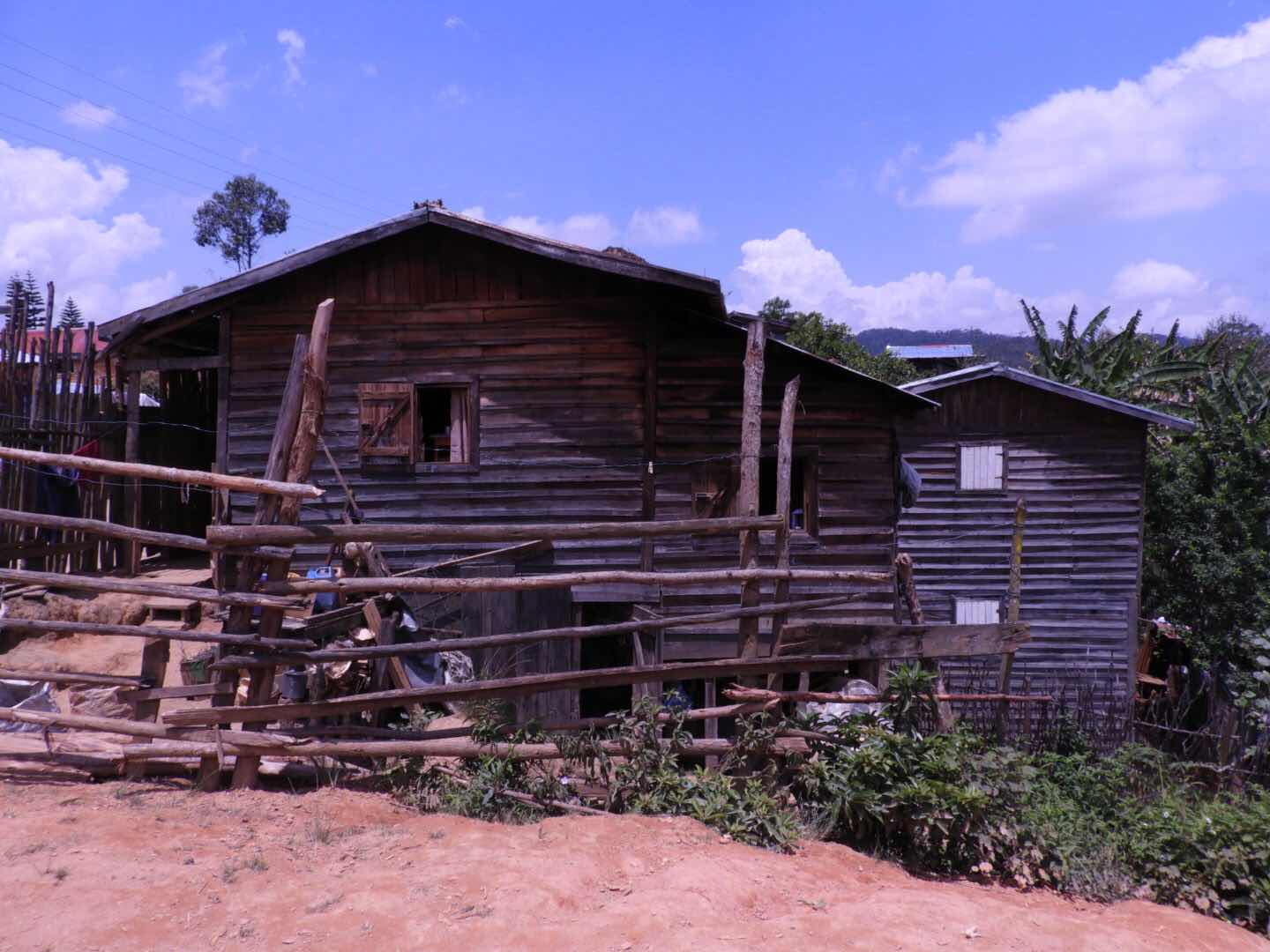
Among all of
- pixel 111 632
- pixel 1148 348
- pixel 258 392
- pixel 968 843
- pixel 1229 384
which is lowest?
pixel 968 843

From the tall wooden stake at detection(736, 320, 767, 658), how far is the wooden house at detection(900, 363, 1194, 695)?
1040cm

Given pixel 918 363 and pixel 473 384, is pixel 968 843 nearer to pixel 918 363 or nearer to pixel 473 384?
pixel 473 384

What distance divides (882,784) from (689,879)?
1.81 metres

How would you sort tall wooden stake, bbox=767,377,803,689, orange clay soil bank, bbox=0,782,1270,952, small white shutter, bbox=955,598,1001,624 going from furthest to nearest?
small white shutter, bbox=955,598,1001,624 < tall wooden stake, bbox=767,377,803,689 < orange clay soil bank, bbox=0,782,1270,952

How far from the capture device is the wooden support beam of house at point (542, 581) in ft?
20.0

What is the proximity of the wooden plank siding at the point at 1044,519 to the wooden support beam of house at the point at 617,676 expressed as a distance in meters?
11.1

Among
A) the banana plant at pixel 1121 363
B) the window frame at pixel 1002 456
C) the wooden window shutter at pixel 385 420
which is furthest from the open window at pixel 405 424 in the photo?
the banana plant at pixel 1121 363

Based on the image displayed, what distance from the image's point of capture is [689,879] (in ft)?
16.9

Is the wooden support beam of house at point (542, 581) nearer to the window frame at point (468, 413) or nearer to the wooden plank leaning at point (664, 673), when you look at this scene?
the wooden plank leaning at point (664, 673)

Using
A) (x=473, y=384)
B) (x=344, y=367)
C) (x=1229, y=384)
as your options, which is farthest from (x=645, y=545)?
(x=1229, y=384)

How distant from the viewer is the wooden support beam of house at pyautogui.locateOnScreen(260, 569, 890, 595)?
6.11m

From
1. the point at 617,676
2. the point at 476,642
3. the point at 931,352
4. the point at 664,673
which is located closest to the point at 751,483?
the point at 664,673

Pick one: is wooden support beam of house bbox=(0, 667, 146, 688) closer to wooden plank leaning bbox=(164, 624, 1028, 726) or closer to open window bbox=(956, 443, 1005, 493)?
wooden plank leaning bbox=(164, 624, 1028, 726)

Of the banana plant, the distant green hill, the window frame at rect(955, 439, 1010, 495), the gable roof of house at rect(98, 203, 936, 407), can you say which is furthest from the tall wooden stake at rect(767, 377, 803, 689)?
the distant green hill
